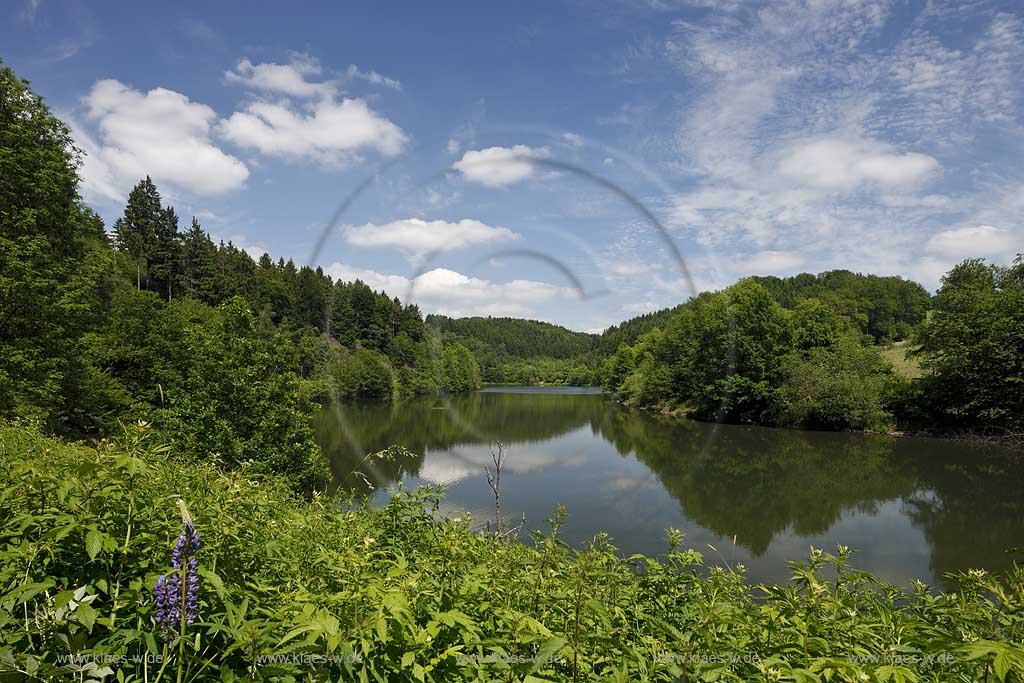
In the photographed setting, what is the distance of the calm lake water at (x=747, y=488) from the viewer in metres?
13.3

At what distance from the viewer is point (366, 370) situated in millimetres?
56188

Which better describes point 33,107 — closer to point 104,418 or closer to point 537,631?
point 104,418

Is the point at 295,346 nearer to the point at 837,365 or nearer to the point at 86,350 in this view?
the point at 86,350

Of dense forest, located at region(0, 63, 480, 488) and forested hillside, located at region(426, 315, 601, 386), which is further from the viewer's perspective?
forested hillside, located at region(426, 315, 601, 386)

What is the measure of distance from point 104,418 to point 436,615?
2117 centimetres

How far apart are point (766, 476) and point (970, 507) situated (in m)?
6.93

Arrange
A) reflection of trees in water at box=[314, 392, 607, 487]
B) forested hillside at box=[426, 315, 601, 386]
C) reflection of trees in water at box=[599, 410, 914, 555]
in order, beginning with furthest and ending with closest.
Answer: forested hillside at box=[426, 315, 601, 386] < reflection of trees in water at box=[314, 392, 607, 487] < reflection of trees in water at box=[599, 410, 914, 555]

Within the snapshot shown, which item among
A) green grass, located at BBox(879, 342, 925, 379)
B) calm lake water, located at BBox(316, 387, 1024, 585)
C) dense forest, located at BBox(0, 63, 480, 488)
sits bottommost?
calm lake water, located at BBox(316, 387, 1024, 585)

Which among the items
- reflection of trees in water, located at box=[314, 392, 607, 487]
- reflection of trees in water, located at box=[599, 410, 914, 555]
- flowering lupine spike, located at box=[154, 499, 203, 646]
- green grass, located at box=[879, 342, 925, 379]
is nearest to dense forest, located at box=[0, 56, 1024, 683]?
flowering lupine spike, located at box=[154, 499, 203, 646]

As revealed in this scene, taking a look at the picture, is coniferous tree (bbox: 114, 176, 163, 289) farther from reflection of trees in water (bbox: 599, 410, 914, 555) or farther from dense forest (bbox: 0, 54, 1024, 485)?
reflection of trees in water (bbox: 599, 410, 914, 555)

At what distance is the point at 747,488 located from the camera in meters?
20.1

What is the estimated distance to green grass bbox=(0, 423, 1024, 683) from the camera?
1280 mm

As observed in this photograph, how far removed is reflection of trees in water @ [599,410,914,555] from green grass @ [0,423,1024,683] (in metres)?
13.3

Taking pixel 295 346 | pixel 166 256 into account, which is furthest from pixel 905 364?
pixel 166 256
